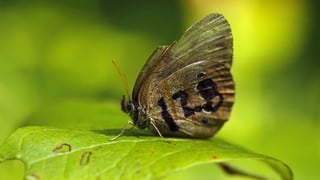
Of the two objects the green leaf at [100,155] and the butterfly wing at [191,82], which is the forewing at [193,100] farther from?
the green leaf at [100,155]

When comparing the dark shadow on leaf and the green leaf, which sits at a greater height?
the dark shadow on leaf

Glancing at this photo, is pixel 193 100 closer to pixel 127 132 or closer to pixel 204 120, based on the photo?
pixel 204 120

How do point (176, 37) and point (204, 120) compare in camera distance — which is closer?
point (204, 120)

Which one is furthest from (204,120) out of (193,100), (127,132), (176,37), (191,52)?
(176,37)

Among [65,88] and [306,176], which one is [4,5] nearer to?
[65,88]

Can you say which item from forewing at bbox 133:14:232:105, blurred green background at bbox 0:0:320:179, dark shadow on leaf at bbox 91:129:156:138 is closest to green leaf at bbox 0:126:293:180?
dark shadow on leaf at bbox 91:129:156:138

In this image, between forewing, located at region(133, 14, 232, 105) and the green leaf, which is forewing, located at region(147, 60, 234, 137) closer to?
forewing, located at region(133, 14, 232, 105)

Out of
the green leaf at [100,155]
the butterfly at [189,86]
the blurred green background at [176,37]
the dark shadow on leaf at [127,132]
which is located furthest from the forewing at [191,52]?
the blurred green background at [176,37]
